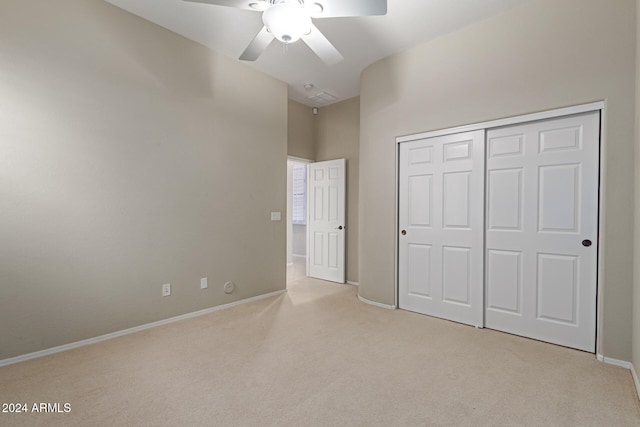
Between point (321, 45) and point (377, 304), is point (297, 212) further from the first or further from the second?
point (321, 45)

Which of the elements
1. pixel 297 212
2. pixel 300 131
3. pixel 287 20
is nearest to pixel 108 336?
pixel 287 20

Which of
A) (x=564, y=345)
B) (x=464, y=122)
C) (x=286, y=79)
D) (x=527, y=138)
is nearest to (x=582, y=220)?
(x=527, y=138)

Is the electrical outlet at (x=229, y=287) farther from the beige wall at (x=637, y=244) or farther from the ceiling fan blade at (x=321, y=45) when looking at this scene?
the beige wall at (x=637, y=244)

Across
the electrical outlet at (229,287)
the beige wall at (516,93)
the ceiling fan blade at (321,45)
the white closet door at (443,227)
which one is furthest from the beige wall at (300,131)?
the ceiling fan blade at (321,45)

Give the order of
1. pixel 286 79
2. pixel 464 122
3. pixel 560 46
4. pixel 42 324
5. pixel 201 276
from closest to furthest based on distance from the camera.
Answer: pixel 42 324 < pixel 560 46 < pixel 464 122 < pixel 201 276 < pixel 286 79

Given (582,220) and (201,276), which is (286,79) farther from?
(582,220)

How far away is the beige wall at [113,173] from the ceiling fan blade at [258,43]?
120 centimetres

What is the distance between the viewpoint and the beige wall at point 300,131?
5.09 m

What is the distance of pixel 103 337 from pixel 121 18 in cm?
291

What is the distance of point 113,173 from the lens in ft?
9.26

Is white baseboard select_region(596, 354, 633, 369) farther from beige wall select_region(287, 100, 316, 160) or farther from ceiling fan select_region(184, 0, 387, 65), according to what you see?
beige wall select_region(287, 100, 316, 160)

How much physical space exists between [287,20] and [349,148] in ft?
10.3

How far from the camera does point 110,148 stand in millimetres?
2803

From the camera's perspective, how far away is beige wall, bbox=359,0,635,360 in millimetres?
2348
